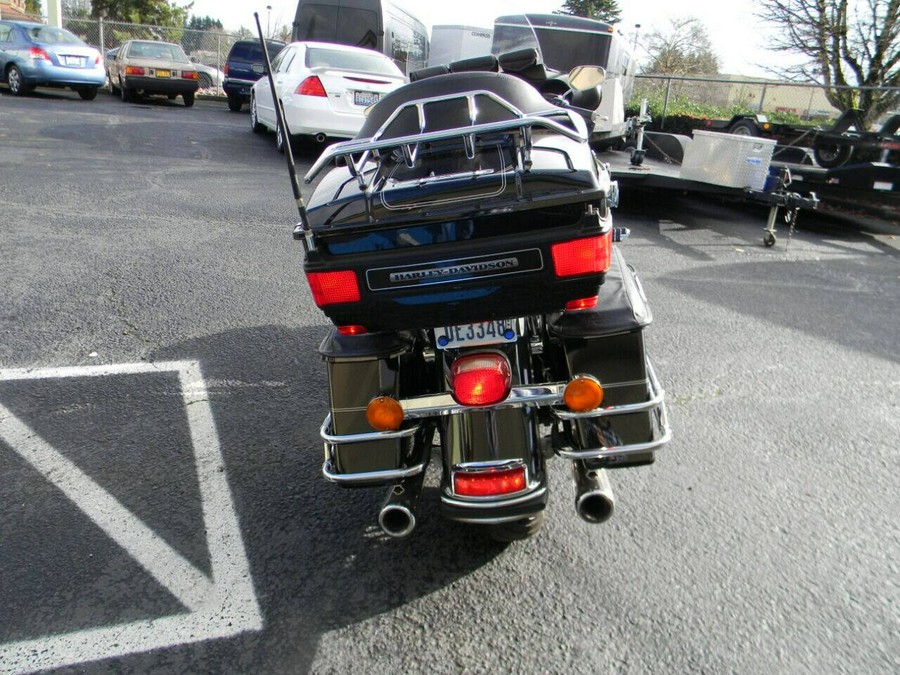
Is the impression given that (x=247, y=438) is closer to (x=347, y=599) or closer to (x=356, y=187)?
(x=347, y=599)

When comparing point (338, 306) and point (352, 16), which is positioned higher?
point (352, 16)

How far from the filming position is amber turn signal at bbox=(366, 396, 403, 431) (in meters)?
2.47

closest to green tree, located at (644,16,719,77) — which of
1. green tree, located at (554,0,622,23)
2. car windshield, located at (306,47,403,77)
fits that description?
green tree, located at (554,0,622,23)

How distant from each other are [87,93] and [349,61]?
9770mm

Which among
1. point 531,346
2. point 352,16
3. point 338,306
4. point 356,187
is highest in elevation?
point 352,16

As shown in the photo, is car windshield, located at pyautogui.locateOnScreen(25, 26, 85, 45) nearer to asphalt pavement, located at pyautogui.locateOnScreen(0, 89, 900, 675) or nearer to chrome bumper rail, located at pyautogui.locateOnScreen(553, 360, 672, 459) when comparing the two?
asphalt pavement, located at pyautogui.locateOnScreen(0, 89, 900, 675)

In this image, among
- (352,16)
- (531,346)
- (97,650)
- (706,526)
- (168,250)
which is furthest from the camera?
(352,16)

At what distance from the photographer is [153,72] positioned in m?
18.2

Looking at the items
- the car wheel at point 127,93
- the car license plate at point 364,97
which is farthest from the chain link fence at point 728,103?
the car wheel at point 127,93

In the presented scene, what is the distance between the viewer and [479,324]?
100 inches

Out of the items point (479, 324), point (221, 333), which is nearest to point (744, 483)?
point (479, 324)

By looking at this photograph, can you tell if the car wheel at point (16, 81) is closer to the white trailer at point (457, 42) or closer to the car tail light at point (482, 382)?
the white trailer at point (457, 42)

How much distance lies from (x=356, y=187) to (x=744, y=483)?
2.23m

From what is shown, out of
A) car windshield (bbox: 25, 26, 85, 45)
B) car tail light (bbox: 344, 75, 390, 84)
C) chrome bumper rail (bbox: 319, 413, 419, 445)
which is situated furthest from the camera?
car windshield (bbox: 25, 26, 85, 45)
